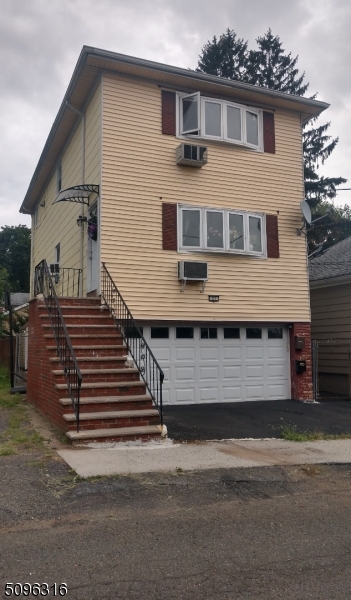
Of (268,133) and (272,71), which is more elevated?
(272,71)

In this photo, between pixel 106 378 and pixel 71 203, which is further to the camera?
pixel 71 203

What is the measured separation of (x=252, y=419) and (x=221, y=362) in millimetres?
2443

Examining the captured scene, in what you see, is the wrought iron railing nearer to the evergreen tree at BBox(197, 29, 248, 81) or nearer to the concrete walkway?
the concrete walkway

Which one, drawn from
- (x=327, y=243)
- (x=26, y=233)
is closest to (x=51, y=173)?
(x=327, y=243)

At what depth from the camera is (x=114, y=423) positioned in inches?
324

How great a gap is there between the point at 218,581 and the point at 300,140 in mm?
12794

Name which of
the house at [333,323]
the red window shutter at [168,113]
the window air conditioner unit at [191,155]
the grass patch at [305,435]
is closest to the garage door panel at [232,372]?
the house at [333,323]

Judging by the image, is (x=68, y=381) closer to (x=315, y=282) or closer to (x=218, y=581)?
(x=218, y=581)

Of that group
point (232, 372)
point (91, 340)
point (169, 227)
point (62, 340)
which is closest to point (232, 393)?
point (232, 372)

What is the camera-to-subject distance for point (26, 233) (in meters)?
53.8

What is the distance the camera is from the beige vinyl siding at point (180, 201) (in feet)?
39.3

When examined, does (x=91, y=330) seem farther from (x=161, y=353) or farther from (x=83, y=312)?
(x=161, y=353)

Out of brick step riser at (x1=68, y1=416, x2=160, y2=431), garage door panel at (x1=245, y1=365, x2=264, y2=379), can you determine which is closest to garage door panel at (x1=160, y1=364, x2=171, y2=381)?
garage door panel at (x1=245, y1=365, x2=264, y2=379)

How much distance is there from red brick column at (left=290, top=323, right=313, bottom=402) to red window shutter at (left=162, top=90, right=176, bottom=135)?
5858 millimetres
